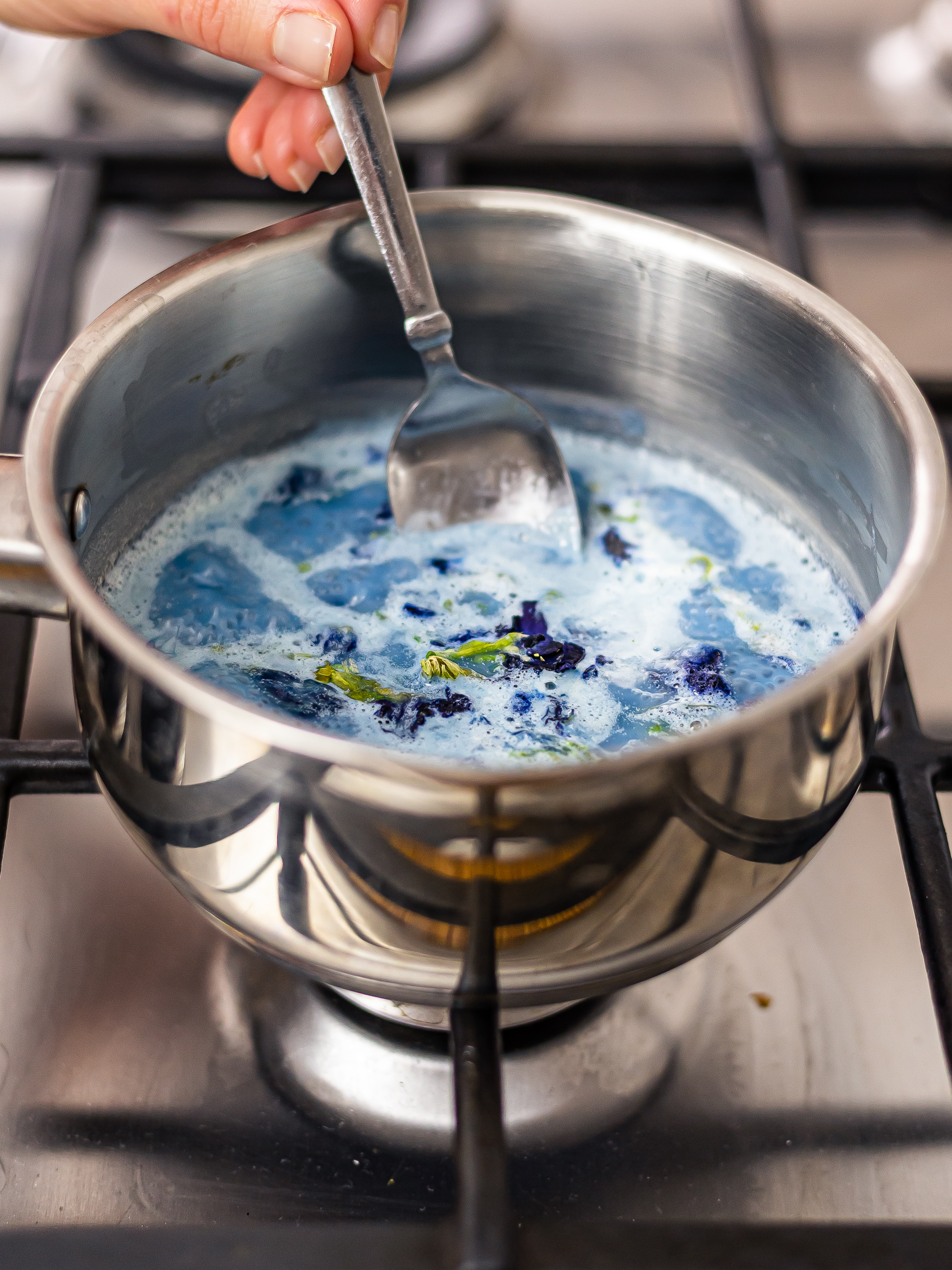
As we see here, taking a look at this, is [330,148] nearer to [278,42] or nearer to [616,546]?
[278,42]

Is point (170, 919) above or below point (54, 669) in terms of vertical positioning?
below

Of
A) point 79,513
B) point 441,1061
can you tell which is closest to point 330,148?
point 79,513

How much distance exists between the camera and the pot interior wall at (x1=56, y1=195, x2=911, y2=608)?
61cm

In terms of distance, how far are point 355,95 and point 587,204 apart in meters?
0.13

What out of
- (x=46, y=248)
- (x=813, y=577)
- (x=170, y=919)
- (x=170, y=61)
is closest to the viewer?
(x=170, y=919)

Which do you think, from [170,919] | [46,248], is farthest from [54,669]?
[46,248]

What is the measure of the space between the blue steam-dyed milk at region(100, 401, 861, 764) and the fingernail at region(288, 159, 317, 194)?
0.48ft

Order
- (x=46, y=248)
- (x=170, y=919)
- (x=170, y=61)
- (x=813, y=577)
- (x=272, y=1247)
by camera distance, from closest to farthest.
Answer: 1. (x=272, y=1247)
2. (x=170, y=919)
3. (x=813, y=577)
4. (x=46, y=248)
5. (x=170, y=61)

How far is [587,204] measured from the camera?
657mm

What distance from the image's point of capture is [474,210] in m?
0.67

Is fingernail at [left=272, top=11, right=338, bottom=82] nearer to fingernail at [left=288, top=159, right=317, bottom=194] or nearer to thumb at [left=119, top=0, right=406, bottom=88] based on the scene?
thumb at [left=119, top=0, right=406, bottom=88]

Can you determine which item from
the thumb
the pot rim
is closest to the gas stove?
the pot rim

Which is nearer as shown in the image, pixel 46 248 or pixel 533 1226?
pixel 533 1226

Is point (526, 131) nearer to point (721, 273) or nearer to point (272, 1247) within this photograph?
point (721, 273)
